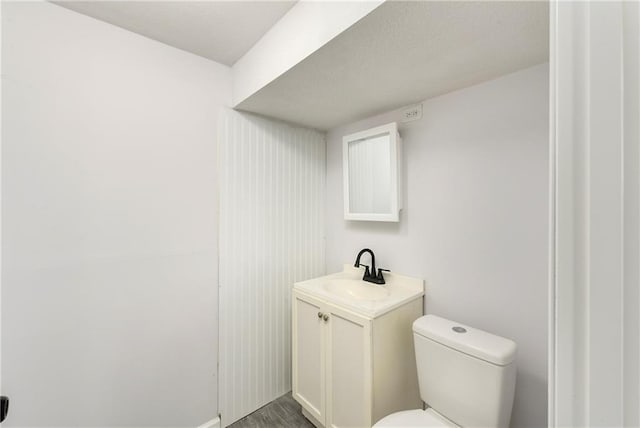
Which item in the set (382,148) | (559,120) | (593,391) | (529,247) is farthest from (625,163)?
(382,148)

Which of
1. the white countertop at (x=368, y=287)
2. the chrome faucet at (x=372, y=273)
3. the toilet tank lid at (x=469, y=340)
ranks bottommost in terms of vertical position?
the toilet tank lid at (x=469, y=340)

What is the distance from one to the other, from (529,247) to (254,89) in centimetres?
159

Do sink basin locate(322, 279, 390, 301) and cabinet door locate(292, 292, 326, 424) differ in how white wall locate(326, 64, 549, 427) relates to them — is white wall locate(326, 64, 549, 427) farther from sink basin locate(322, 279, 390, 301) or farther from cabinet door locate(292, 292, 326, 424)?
cabinet door locate(292, 292, 326, 424)

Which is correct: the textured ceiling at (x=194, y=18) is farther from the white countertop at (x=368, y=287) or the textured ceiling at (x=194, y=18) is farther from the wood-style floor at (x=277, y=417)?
the wood-style floor at (x=277, y=417)

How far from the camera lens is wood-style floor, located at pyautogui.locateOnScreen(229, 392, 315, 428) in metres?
1.61

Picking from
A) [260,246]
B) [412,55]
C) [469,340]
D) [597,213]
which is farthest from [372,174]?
[597,213]

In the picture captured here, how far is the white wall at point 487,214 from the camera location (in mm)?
1149

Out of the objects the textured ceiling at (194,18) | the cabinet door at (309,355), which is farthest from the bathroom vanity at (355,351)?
the textured ceiling at (194,18)

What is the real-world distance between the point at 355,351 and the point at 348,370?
127 mm

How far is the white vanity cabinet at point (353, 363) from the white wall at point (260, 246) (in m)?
0.31

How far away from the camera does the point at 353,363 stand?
128 centimetres

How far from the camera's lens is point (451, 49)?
1023 millimetres

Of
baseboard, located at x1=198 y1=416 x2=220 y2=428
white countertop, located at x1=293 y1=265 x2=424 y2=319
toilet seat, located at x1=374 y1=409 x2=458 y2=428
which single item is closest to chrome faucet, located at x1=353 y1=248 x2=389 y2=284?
white countertop, located at x1=293 y1=265 x2=424 y2=319

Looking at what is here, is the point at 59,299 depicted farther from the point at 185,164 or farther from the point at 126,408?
the point at 185,164
